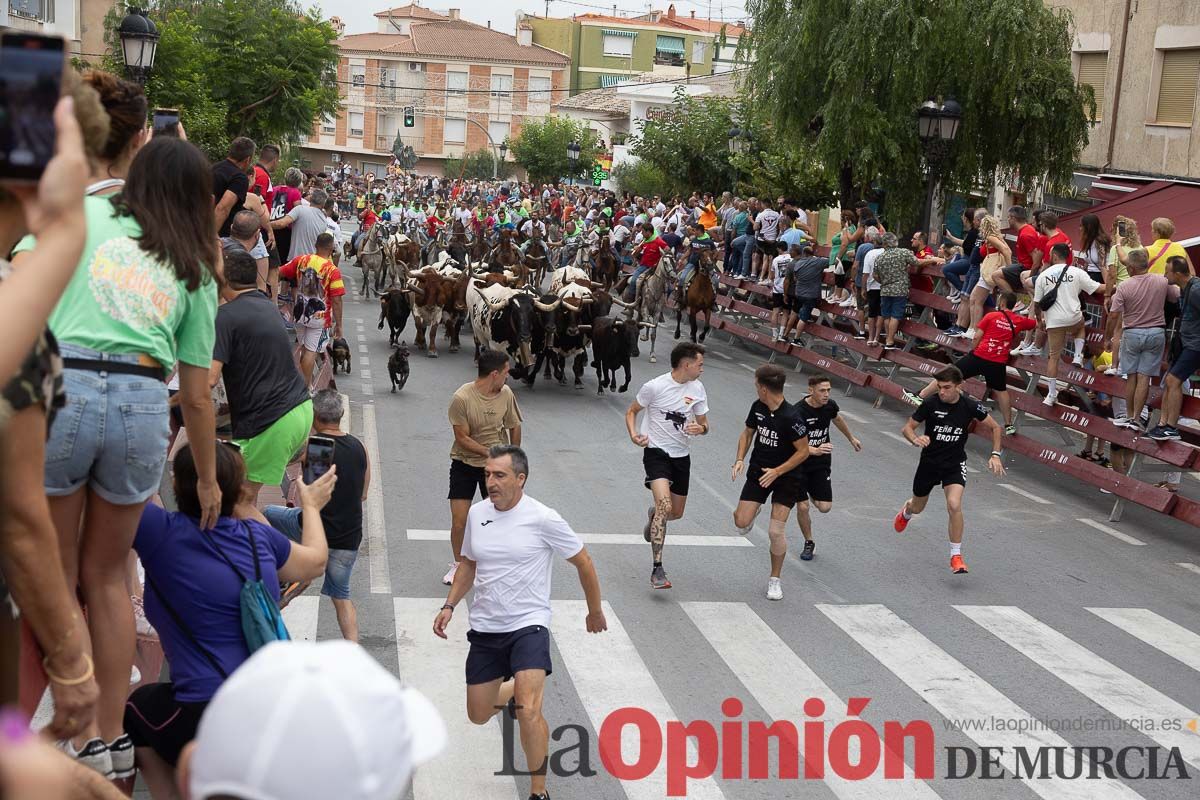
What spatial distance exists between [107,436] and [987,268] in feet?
55.1

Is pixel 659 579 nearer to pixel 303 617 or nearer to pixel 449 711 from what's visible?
pixel 303 617

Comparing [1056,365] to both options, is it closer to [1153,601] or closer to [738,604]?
[1153,601]

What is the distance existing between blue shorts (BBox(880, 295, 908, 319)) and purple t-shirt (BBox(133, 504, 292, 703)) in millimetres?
17852

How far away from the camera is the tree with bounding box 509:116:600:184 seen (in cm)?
8106

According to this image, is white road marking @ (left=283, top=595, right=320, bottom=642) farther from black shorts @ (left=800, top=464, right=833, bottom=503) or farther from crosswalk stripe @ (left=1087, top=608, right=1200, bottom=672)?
crosswalk stripe @ (left=1087, top=608, right=1200, bottom=672)

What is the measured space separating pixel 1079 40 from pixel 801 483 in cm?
2131

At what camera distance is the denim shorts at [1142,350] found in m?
15.4

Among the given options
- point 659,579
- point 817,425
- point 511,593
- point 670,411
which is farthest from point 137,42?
point 511,593

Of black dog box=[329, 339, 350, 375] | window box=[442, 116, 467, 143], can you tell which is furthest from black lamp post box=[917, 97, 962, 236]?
window box=[442, 116, 467, 143]

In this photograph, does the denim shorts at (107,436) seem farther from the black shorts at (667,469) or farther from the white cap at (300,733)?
the black shorts at (667,469)

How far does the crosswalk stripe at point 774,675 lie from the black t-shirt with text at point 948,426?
8.92 feet

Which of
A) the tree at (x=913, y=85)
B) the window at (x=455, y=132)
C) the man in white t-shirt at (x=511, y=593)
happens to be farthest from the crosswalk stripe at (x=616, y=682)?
the window at (x=455, y=132)

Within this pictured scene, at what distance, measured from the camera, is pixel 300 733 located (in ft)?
7.18

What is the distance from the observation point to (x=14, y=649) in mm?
3080
